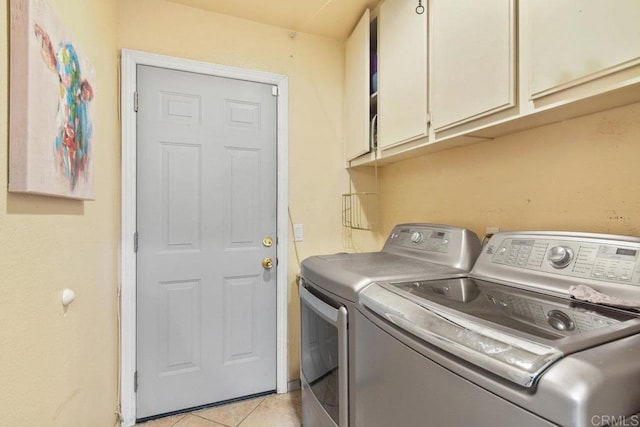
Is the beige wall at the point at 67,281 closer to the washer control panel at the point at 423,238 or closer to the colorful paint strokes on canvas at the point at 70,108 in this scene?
the colorful paint strokes on canvas at the point at 70,108

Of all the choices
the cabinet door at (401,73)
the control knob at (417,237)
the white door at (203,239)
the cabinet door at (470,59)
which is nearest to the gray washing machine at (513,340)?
the control knob at (417,237)

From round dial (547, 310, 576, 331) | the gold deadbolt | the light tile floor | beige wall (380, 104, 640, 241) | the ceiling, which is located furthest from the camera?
the gold deadbolt

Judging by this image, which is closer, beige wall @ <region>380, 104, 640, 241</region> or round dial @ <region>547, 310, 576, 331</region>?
round dial @ <region>547, 310, 576, 331</region>

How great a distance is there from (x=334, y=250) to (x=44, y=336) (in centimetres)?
167

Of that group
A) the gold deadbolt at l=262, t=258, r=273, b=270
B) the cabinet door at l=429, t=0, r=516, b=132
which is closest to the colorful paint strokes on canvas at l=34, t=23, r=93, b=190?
the gold deadbolt at l=262, t=258, r=273, b=270

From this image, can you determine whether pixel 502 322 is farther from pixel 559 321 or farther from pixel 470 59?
pixel 470 59

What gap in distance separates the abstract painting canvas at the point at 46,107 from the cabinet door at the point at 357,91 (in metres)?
1.41

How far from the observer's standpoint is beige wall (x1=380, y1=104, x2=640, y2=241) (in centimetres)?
99

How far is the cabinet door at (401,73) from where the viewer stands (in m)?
1.43

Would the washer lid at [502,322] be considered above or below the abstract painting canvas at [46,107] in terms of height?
below

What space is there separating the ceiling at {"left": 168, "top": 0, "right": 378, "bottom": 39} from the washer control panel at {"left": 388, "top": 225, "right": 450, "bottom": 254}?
1.40 meters

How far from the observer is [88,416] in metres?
1.21

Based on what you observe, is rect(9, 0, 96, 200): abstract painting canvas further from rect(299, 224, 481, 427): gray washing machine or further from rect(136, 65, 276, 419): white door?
rect(299, 224, 481, 427): gray washing machine

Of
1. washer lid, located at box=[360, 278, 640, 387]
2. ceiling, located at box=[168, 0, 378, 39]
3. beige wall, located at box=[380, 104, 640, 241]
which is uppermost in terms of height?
ceiling, located at box=[168, 0, 378, 39]
